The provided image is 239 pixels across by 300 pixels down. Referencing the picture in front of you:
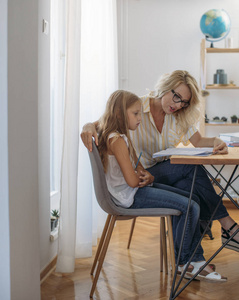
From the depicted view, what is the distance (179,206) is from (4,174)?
0.92m

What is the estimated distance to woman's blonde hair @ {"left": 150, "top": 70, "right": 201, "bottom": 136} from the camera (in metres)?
2.43

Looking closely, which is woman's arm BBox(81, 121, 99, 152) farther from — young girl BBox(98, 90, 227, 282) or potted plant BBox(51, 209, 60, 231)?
potted plant BBox(51, 209, 60, 231)

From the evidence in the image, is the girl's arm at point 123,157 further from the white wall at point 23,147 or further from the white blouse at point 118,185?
the white wall at point 23,147

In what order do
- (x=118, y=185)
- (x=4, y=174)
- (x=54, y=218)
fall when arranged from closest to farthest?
(x=4, y=174) < (x=118, y=185) < (x=54, y=218)

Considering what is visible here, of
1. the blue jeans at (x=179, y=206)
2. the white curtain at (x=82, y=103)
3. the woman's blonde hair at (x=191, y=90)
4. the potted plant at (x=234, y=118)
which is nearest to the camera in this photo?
the blue jeans at (x=179, y=206)

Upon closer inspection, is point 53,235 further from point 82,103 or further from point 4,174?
point 4,174

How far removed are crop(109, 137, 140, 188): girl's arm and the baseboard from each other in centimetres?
73

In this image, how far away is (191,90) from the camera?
7.95 feet

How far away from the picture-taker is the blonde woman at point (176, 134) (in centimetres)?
221

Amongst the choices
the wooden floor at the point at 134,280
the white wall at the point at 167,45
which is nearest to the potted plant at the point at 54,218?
the wooden floor at the point at 134,280

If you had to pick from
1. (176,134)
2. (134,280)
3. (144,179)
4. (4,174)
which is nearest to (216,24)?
(176,134)

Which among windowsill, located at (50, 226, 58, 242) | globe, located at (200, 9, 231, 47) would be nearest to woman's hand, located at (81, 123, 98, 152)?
windowsill, located at (50, 226, 58, 242)

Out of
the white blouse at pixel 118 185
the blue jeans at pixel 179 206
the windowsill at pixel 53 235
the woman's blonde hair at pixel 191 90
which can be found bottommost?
the windowsill at pixel 53 235

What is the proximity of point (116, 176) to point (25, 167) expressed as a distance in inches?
23.7
